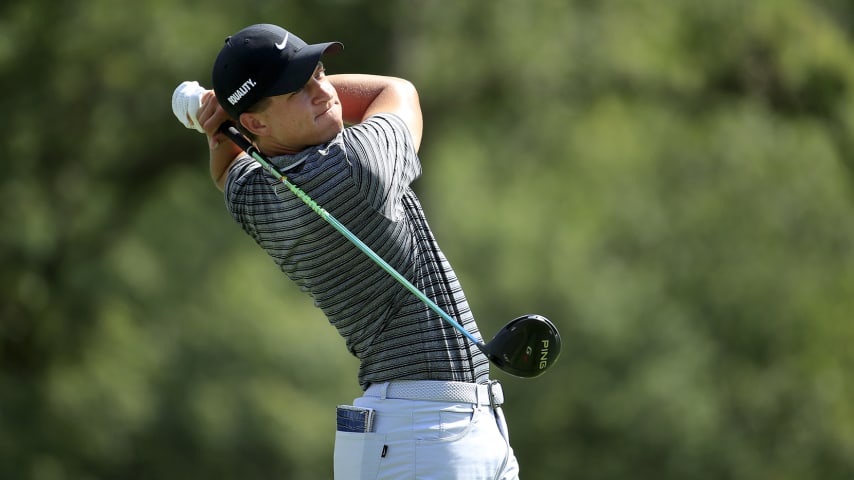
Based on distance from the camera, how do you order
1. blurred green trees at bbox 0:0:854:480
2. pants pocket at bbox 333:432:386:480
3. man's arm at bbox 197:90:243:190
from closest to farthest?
pants pocket at bbox 333:432:386:480
man's arm at bbox 197:90:243:190
blurred green trees at bbox 0:0:854:480

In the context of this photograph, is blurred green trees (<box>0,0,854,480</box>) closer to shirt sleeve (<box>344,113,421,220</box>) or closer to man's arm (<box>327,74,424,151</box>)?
man's arm (<box>327,74,424,151</box>)

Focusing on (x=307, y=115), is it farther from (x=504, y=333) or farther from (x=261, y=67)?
(x=504, y=333)

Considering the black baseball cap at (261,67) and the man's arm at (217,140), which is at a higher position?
the black baseball cap at (261,67)

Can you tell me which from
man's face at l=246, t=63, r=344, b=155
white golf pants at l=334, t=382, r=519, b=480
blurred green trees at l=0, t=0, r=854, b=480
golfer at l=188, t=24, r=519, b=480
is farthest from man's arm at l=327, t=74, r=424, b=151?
blurred green trees at l=0, t=0, r=854, b=480

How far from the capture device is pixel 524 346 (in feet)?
10.2

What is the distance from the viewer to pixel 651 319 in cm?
1144

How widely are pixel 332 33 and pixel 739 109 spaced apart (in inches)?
154

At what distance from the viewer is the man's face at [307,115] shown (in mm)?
3043

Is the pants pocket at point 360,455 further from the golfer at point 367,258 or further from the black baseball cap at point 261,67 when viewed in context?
the black baseball cap at point 261,67

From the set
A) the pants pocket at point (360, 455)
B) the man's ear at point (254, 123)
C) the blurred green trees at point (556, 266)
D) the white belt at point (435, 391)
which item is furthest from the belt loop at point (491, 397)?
the blurred green trees at point (556, 266)

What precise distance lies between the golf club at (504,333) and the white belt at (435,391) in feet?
0.28

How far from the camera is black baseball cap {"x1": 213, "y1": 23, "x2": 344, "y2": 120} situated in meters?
3.01

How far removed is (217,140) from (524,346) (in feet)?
3.12

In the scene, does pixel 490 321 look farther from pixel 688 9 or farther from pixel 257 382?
pixel 688 9
